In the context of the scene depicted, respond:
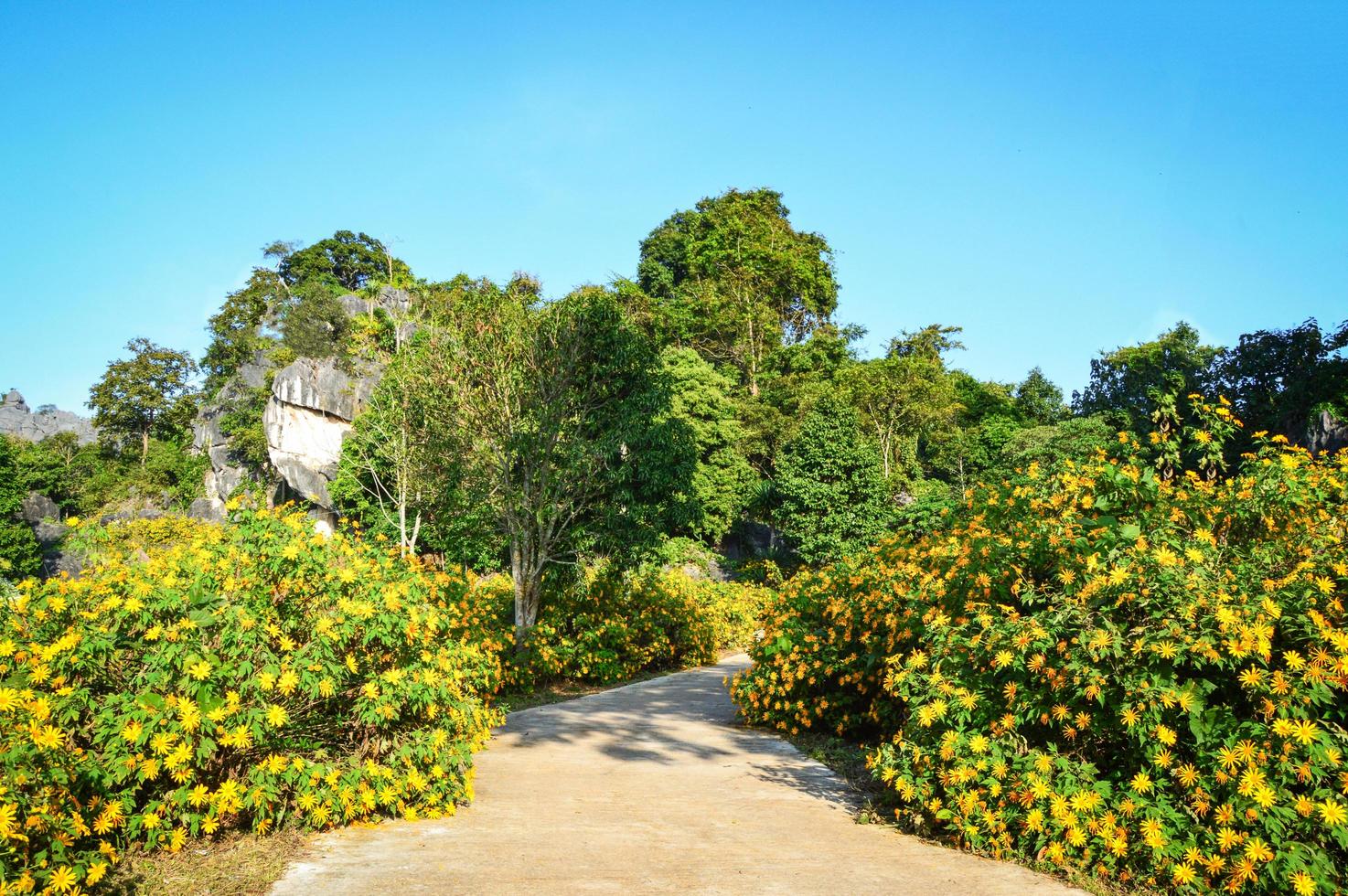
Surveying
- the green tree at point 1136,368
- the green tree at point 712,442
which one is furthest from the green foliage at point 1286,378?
the green tree at point 712,442

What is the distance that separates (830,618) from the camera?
8227 millimetres

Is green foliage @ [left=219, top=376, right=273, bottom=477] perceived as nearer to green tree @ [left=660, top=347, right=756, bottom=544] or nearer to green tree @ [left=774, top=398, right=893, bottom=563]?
green tree @ [left=660, top=347, right=756, bottom=544]

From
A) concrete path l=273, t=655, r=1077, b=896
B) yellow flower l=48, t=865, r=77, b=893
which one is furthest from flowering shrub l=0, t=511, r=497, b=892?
concrete path l=273, t=655, r=1077, b=896

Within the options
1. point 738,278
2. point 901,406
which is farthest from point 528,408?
point 738,278

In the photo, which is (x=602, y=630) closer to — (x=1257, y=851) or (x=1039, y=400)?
(x=1257, y=851)

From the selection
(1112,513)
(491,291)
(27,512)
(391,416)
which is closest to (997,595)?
(1112,513)

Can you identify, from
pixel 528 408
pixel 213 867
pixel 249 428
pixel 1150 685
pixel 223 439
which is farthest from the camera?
pixel 223 439

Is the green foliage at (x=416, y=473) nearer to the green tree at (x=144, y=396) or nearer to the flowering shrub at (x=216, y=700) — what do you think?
the flowering shrub at (x=216, y=700)

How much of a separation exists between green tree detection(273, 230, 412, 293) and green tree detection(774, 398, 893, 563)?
122 feet

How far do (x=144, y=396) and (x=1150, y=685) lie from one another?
61807 mm

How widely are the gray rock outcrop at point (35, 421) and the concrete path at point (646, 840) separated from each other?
246 ft

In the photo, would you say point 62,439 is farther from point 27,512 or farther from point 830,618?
point 830,618

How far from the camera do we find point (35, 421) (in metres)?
71.7

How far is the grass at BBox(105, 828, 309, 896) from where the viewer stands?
3.47m
